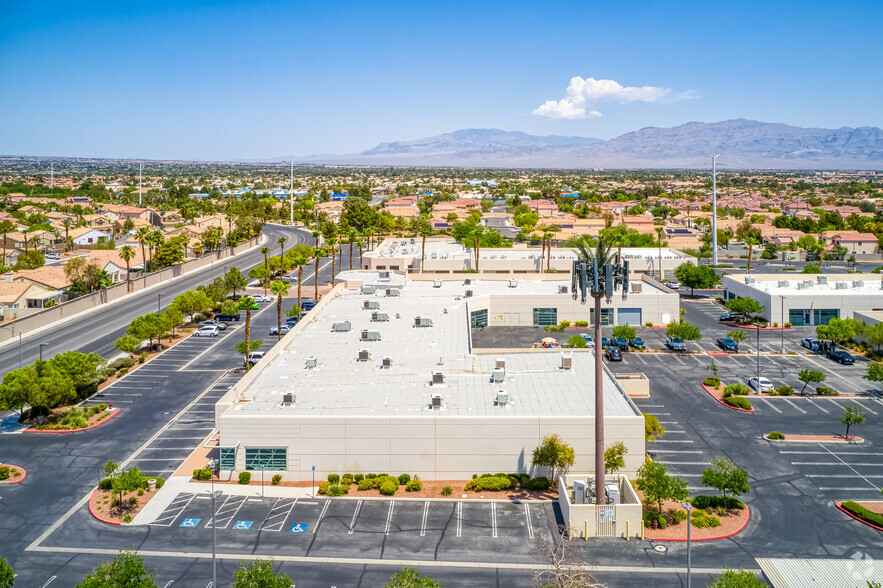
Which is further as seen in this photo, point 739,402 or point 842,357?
point 842,357

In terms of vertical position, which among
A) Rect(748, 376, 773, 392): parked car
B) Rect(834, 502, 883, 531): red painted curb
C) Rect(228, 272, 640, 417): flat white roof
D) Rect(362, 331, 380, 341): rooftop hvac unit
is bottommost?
Rect(834, 502, 883, 531): red painted curb

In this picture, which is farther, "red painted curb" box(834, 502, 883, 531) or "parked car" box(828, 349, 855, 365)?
"parked car" box(828, 349, 855, 365)

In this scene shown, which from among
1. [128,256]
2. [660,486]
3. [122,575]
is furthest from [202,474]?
[128,256]

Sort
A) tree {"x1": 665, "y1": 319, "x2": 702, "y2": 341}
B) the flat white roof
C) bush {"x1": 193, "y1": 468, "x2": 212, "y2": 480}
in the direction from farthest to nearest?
1. tree {"x1": 665, "y1": 319, "x2": 702, "y2": 341}
2. the flat white roof
3. bush {"x1": 193, "y1": 468, "x2": 212, "y2": 480}

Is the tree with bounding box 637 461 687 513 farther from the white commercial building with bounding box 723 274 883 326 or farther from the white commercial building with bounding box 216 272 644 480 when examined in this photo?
the white commercial building with bounding box 723 274 883 326

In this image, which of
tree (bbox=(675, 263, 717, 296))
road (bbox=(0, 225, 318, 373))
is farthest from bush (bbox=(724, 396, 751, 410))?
road (bbox=(0, 225, 318, 373))

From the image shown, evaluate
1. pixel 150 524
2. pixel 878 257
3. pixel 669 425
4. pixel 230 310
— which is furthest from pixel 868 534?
pixel 878 257

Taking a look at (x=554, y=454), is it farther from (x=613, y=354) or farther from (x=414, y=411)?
(x=613, y=354)
